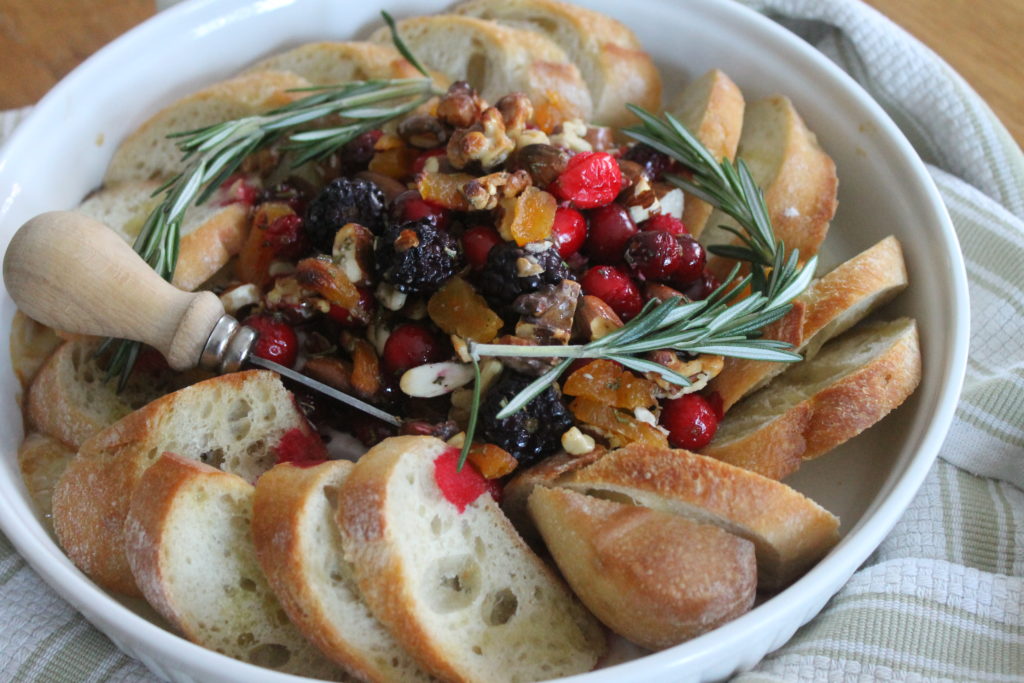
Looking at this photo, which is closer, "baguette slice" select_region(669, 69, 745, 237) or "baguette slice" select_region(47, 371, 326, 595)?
"baguette slice" select_region(47, 371, 326, 595)

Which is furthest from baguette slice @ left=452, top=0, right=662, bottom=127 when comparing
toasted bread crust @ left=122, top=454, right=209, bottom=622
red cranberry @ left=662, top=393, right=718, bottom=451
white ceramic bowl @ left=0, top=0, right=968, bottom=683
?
toasted bread crust @ left=122, top=454, right=209, bottom=622

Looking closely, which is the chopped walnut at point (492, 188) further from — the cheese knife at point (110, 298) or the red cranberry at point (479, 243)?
the cheese knife at point (110, 298)

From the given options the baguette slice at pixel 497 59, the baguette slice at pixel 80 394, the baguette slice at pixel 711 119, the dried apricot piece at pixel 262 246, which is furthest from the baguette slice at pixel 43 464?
the baguette slice at pixel 711 119

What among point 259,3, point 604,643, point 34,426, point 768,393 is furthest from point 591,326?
point 259,3

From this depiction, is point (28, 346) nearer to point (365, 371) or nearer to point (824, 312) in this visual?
point (365, 371)

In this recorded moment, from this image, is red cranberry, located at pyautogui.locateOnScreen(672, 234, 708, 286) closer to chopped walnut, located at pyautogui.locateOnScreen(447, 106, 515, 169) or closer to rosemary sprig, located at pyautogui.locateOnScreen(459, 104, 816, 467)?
rosemary sprig, located at pyautogui.locateOnScreen(459, 104, 816, 467)
